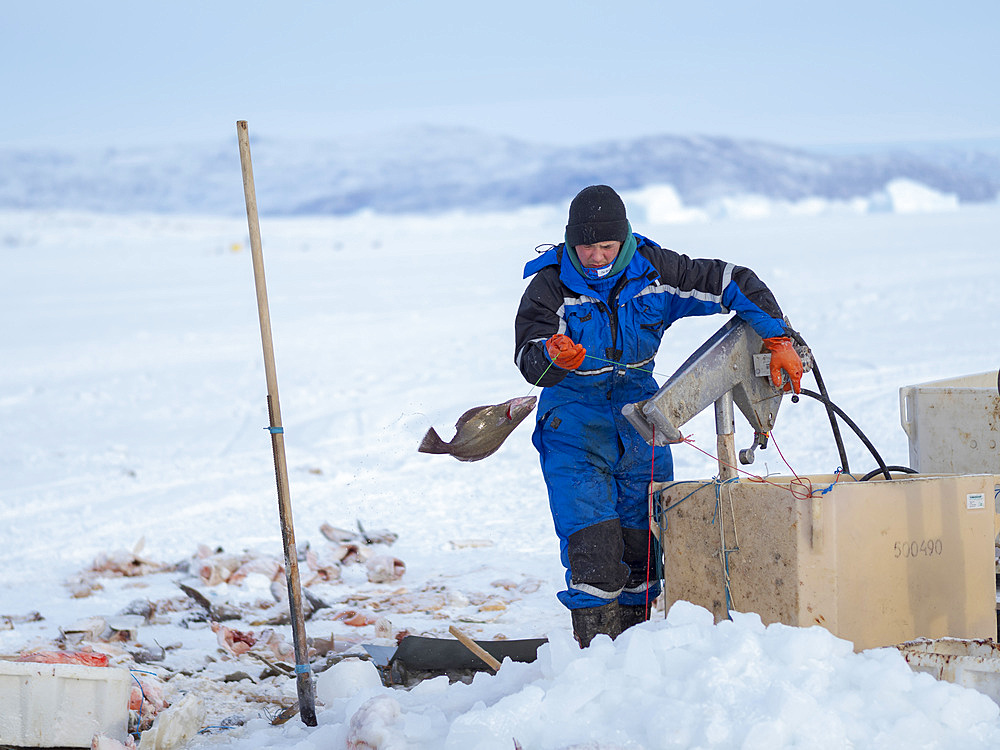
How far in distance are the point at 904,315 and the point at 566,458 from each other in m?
11.1

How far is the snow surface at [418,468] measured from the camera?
2584 mm

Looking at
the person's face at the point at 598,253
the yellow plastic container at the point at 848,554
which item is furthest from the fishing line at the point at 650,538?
the person's face at the point at 598,253

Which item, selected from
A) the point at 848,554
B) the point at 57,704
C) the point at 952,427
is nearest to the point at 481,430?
the point at 848,554

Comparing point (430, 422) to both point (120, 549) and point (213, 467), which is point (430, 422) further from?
point (120, 549)

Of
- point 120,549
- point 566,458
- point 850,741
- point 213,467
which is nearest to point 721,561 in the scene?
point 566,458

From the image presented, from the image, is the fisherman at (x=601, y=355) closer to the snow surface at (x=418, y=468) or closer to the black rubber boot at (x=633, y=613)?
the black rubber boot at (x=633, y=613)

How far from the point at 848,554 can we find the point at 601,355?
1066 mm

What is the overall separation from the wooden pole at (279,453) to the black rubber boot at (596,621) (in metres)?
0.95

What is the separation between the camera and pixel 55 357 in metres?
13.8

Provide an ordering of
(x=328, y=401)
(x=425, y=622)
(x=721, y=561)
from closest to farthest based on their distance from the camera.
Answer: (x=721, y=561) < (x=425, y=622) < (x=328, y=401)

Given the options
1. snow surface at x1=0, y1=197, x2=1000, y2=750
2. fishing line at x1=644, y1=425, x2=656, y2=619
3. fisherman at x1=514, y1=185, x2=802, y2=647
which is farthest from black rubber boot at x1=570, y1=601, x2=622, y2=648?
snow surface at x1=0, y1=197, x2=1000, y2=750

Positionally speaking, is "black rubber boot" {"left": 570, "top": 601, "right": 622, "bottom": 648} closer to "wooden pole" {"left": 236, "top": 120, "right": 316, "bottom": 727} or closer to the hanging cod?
the hanging cod

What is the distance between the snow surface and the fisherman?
722 millimetres

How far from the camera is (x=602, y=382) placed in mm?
3738
